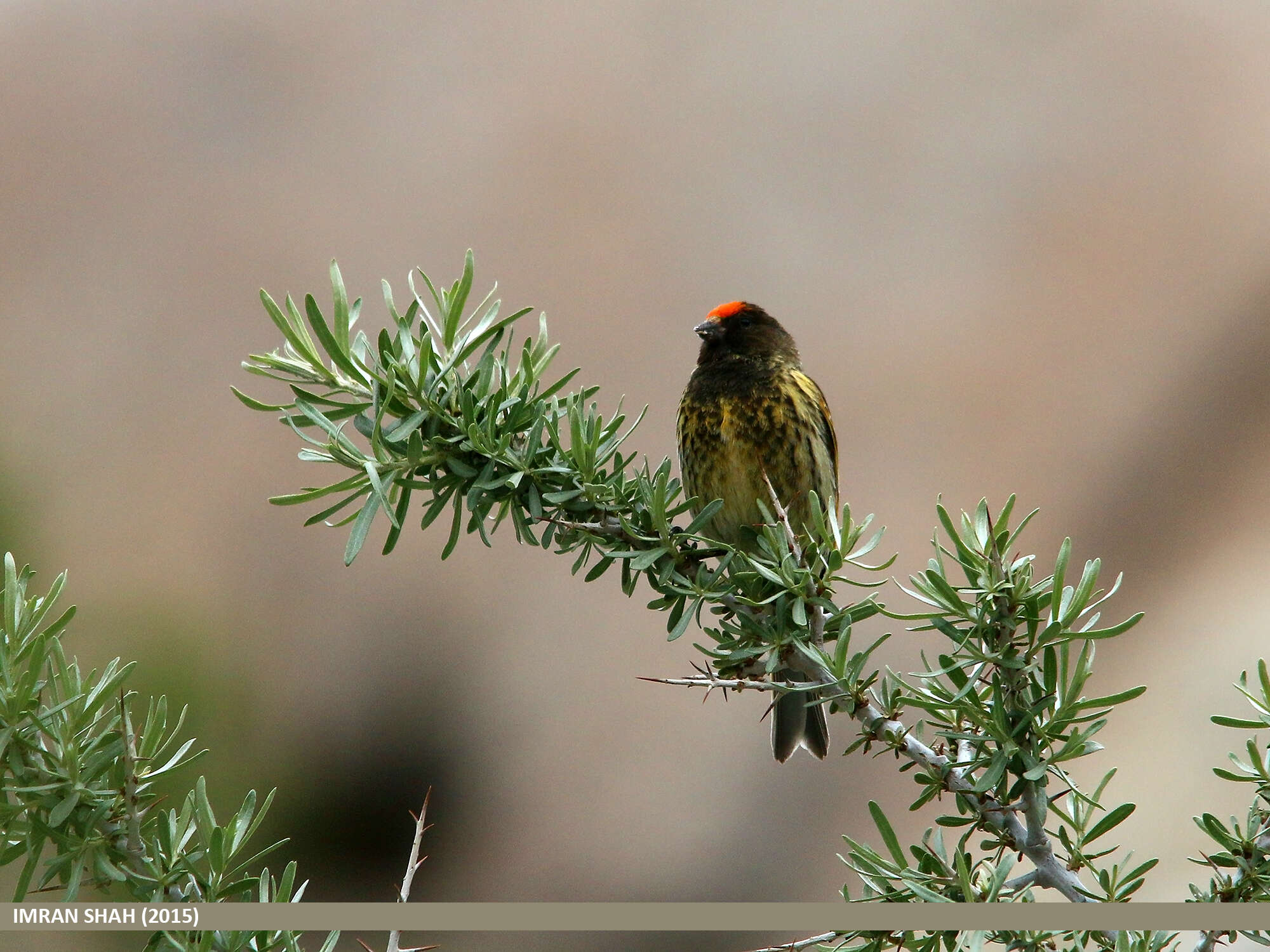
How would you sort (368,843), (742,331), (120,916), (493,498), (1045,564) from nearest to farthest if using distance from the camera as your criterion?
1. (120,916)
2. (493,498)
3. (742,331)
4. (368,843)
5. (1045,564)

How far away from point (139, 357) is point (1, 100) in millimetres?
1637

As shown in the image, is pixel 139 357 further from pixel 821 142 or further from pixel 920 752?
pixel 920 752

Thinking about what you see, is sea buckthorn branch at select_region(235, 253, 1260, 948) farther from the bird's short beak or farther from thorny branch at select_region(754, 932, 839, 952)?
the bird's short beak

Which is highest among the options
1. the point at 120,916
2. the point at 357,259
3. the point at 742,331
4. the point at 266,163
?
the point at 266,163

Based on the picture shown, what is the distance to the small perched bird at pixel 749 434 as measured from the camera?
6.19 ft

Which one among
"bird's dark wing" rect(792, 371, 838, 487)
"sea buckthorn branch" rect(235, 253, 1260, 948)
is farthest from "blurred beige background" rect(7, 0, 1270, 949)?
"sea buckthorn branch" rect(235, 253, 1260, 948)

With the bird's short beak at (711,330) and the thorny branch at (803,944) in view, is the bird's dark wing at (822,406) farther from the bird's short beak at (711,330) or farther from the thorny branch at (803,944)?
the thorny branch at (803,944)

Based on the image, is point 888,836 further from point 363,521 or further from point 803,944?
point 363,521

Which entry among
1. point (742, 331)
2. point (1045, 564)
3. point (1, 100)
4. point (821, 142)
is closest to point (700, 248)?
point (821, 142)

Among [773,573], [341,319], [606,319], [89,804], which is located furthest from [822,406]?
[606,319]

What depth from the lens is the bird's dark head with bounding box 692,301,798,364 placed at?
2.13 metres

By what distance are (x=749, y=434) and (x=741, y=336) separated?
30cm

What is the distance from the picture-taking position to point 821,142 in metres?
5.30

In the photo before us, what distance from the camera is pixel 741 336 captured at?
215 cm
